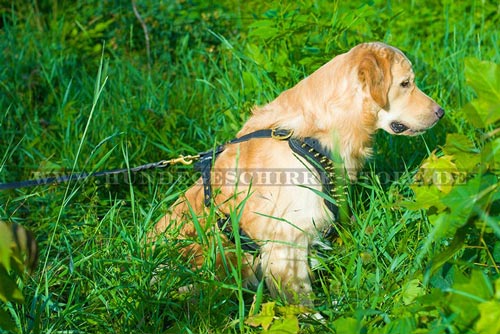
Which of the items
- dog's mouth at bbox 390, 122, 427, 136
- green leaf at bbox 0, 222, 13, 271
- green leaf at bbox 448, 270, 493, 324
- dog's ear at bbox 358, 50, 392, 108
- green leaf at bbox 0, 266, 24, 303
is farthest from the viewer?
dog's mouth at bbox 390, 122, 427, 136

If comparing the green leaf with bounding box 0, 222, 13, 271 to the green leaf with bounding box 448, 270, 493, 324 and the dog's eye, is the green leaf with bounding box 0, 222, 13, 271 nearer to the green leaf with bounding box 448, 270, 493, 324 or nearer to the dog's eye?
the green leaf with bounding box 448, 270, 493, 324

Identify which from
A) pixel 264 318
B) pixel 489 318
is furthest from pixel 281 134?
pixel 489 318

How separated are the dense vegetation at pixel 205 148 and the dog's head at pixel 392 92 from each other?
1.01 ft

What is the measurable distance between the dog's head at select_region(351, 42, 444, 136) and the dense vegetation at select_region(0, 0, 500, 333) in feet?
1.01

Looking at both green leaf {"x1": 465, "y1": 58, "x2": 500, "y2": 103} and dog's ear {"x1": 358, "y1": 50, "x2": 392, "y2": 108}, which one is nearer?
green leaf {"x1": 465, "y1": 58, "x2": 500, "y2": 103}

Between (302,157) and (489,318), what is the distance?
1.29 meters

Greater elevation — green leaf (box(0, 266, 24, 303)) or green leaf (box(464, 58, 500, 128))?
green leaf (box(464, 58, 500, 128))

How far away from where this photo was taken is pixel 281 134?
2834mm

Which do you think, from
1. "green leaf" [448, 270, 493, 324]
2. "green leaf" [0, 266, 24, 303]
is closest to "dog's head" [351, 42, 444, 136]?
"green leaf" [448, 270, 493, 324]

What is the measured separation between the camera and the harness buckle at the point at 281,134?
111 inches

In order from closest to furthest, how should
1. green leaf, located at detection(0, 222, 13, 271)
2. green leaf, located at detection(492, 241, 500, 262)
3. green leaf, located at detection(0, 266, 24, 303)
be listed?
green leaf, located at detection(0, 222, 13, 271) → green leaf, located at detection(0, 266, 24, 303) → green leaf, located at detection(492, 241, 500, 262)

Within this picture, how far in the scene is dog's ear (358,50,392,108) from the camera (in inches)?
108

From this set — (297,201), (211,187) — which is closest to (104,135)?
(211,187)

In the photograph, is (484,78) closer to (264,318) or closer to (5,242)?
(264,318)
